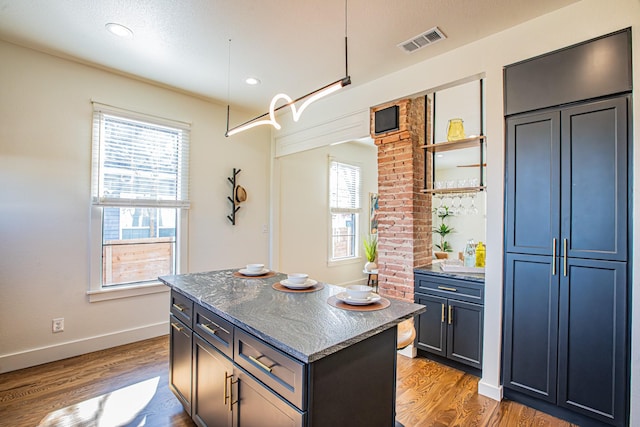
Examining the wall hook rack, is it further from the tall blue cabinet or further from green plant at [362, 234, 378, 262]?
the tall blue cabinet

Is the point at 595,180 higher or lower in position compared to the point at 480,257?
higher

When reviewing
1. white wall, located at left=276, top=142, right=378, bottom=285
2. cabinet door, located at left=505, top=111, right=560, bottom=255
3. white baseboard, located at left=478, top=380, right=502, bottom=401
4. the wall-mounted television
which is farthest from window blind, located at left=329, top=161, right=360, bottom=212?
white baseboard, located at left=478, top=380, right=502, bottom=401

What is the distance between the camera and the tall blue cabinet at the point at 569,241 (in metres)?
1.93

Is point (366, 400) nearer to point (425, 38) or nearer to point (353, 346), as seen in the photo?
point (353, 346)

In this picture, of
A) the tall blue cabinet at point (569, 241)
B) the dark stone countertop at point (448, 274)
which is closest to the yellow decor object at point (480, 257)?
the dark stone countertop at point (448, 274)

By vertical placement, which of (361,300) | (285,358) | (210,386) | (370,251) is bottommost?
(210,386)

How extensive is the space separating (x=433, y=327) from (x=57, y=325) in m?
3.56

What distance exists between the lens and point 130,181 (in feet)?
11.0

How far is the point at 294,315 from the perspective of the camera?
148 centimetres

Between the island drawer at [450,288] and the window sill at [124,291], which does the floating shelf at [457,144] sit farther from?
the window sill at [124,291]

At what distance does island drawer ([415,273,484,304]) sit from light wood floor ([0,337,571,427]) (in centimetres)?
69

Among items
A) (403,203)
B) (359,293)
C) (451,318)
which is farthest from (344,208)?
(359,293)

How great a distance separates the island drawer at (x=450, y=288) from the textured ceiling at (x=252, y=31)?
204cm

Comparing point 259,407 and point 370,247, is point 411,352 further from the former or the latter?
point 370,247
